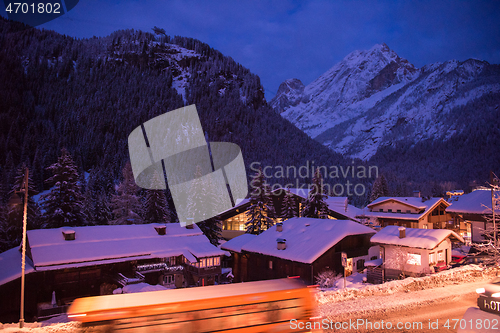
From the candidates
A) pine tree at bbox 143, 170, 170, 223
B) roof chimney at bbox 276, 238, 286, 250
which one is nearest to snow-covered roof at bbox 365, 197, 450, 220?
roof chimney at bbox 276, 238, 286, 250

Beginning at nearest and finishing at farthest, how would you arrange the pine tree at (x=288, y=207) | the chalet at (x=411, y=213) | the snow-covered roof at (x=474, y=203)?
the snow-covered roof at (x=474, y=203) → the pine tree at (x=288, y=207) → the chalet at (x=411, y=213)

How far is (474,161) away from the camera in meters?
146

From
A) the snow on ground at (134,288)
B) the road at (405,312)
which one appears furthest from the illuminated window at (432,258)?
the snow on ground at (134,288)

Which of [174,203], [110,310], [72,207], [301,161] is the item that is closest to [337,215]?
[174,203]

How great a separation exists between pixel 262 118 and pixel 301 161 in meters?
57.2

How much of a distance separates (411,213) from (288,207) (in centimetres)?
2146

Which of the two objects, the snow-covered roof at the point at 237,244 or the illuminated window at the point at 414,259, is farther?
the snow-covered roof at the point at 237,244

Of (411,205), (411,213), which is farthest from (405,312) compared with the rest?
(411,213)

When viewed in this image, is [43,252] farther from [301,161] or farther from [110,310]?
[301,161]

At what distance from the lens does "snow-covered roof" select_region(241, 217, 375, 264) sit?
27.5 meters

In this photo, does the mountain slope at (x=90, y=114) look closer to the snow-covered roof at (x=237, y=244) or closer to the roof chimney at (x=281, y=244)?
the snow-covered roof at (x=237, y=244)

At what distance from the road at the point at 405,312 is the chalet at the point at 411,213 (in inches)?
1566

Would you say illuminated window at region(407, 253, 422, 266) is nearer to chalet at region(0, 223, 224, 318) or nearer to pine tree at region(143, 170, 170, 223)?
chalet at region(0, 223, 224, 318)

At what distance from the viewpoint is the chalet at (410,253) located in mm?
25547
